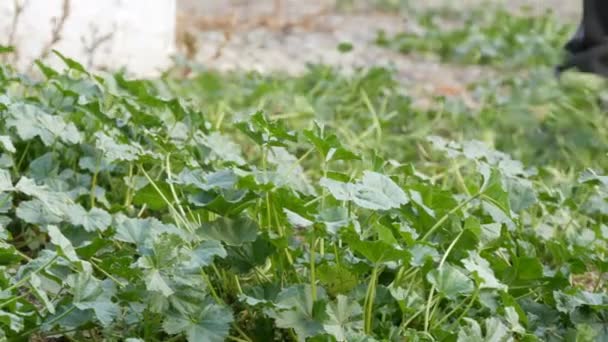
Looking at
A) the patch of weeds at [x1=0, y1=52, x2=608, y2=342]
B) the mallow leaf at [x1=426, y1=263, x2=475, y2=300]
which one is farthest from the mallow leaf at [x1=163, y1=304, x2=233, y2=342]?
the mallow leaf at [x1=426, y1=263, x2=475, y2=300]


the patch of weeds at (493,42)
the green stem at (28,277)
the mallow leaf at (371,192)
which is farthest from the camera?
the patch of weeds at (493,42)

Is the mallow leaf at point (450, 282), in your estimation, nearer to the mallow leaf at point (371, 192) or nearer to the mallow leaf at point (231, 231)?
the mallow leaf at point (371, 192)

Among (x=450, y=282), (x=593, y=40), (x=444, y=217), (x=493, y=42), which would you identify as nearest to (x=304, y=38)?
(x=493, y=42)

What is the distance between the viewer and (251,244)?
1.82m

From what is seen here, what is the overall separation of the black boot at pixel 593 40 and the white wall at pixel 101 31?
5.32 feet

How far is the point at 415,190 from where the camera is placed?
194cm

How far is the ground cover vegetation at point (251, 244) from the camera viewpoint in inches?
67.1

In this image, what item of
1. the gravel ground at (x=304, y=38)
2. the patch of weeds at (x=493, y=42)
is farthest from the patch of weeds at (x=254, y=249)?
the patch of weeds at (x=493, y=42)

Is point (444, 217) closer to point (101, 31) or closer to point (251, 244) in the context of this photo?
point (251, 244)

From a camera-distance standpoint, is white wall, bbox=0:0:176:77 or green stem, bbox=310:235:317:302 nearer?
green stem, bbox=310:235:317:302

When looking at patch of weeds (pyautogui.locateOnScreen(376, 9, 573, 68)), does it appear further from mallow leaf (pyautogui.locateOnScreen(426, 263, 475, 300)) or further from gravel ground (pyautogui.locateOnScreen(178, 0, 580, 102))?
mallow leaf (pyautogui.locateOnScreen(426, 263, 475, 300))

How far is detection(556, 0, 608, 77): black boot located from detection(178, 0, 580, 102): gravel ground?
0.78 m

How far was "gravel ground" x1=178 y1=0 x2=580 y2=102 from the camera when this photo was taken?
491 centimetres

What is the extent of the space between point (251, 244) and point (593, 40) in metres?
2.48
